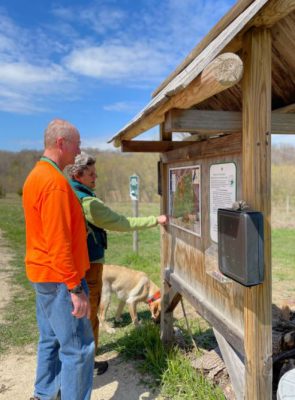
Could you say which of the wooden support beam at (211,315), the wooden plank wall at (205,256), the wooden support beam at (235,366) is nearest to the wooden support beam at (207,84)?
the wooden plank wall at (205,256)

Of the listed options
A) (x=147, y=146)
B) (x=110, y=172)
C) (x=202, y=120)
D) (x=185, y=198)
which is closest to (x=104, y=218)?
(x=185, y=198)

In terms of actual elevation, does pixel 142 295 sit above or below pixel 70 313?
below

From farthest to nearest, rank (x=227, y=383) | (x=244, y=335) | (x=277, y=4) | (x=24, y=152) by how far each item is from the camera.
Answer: (x=24, y=152) → (x=227, y=383) → (x=244, y=335) → (x=277, y=4)

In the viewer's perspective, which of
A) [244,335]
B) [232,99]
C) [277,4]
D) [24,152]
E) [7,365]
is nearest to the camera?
[277,4]

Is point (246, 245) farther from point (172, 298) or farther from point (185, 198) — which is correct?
point (172, 298)

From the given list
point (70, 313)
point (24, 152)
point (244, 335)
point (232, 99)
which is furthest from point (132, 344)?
point (24, 152)

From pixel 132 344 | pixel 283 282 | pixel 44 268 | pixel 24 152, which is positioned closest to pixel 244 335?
pixel 44 268

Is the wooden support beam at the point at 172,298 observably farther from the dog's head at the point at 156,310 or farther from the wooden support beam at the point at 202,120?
the wooden support beam at the point at 202,120

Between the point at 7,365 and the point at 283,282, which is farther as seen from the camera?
the point at 283,282

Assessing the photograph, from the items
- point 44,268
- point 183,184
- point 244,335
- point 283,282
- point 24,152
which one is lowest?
point 283,282

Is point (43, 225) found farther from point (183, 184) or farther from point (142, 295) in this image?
point (142, 295)

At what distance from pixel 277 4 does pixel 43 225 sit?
1.78 metres

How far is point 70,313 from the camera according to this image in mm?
2287

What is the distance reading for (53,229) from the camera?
2117 mm
